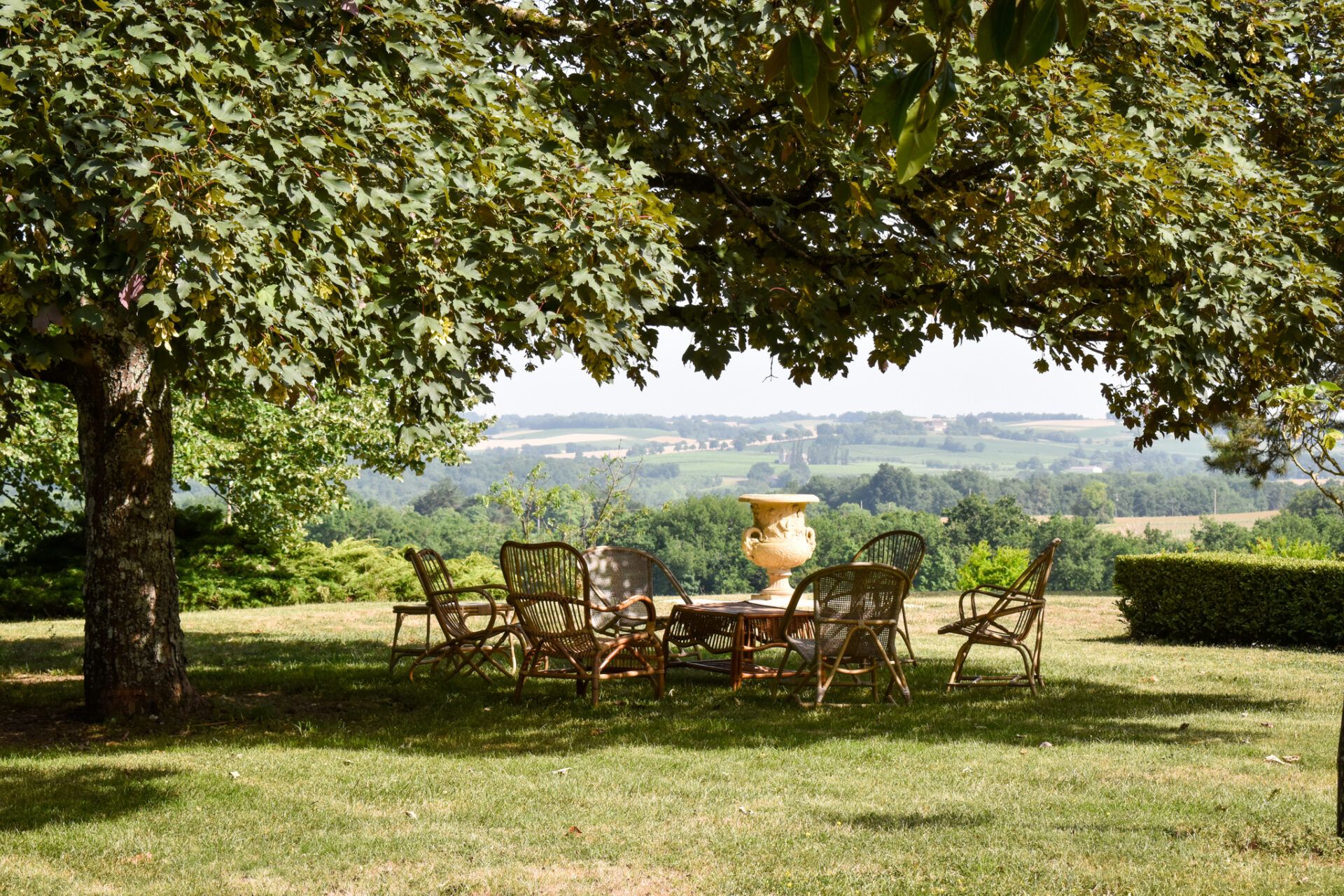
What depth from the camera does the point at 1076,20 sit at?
191 centimetres

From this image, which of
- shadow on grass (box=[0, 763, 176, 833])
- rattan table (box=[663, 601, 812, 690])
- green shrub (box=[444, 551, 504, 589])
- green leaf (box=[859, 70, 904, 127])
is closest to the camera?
green leaf (box=[859, 70, 904, 127])

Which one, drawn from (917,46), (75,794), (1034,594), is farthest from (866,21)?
Result: (1034,594)

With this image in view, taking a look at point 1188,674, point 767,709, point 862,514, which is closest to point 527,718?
point 767,709

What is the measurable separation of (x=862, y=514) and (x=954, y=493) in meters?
31.2

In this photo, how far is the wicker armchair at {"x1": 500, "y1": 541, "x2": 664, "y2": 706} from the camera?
7.79 meters

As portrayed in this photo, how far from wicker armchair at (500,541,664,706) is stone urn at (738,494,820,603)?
2831mm

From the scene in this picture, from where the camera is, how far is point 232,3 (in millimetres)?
5301

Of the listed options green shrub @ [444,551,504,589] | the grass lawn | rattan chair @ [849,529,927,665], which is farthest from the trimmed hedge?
green shrub @ [444,551,504,589]

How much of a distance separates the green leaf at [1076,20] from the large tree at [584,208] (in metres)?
0.47

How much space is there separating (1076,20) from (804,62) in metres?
0.45

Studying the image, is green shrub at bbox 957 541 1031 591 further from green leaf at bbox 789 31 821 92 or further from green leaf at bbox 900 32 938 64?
green leaf at bbox 789 31 821 92

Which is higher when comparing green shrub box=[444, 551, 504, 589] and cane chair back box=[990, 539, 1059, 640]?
cane chair back box=[990, 539, 1059, 640]

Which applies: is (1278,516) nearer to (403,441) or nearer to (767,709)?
(767,709)

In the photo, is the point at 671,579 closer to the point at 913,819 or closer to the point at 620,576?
the point at 620,576
